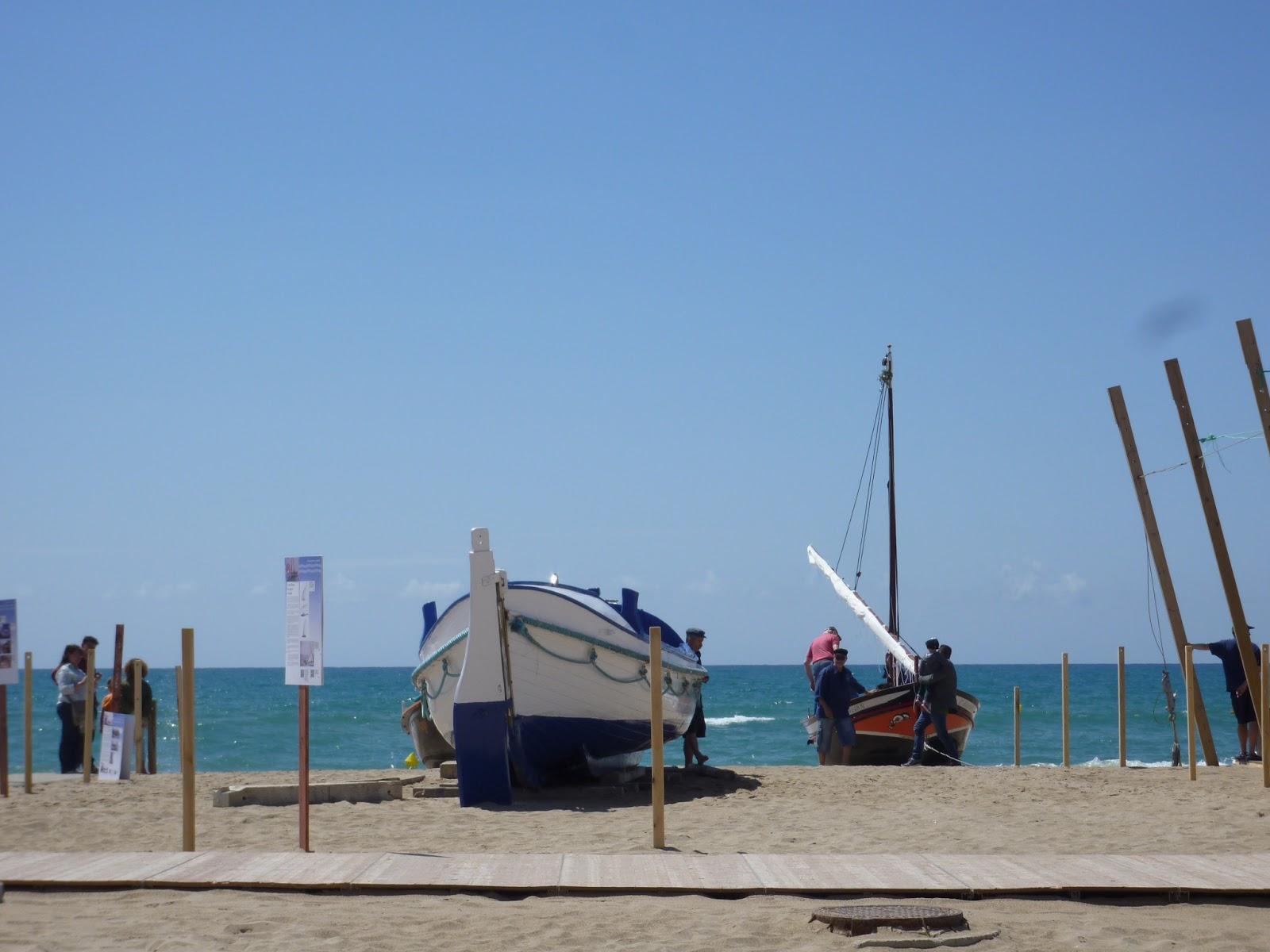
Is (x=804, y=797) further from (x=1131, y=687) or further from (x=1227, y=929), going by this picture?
(x=1131, y=687)

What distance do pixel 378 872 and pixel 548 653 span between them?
6028mm

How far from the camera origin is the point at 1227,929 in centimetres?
696

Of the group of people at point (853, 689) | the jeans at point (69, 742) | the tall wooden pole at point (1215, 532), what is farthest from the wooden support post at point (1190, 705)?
the jeans at point (69, 742)

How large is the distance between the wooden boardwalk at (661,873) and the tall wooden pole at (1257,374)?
23.5ft

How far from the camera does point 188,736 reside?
9.45 meters

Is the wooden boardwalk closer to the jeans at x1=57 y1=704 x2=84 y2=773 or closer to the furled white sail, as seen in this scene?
the jeans at x1=57 y1=704 x2=84 y2=773

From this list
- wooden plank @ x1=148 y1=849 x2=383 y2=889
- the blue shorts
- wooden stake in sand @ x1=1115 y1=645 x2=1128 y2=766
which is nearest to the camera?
wooden plank @ x1=148 y1=849 x2=383 y2=889

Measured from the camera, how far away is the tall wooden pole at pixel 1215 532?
50.9ft

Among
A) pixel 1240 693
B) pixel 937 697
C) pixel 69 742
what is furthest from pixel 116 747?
pixel 1240 693

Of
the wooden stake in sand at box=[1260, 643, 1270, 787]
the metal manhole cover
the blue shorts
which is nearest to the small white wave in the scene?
the blue shorts

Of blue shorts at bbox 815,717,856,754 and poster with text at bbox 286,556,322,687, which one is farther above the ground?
poster with text at bbox 286,556,322,687

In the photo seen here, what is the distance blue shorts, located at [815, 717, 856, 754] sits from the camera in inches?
769

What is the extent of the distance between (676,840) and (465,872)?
2.50 metres

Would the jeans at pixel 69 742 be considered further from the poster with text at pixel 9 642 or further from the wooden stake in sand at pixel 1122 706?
the wooden stake in sand at pixel 1122 706
